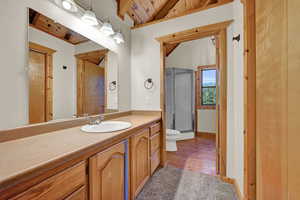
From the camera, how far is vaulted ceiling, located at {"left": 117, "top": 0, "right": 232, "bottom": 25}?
6.46ft

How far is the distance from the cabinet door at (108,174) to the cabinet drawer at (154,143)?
683 millimetres

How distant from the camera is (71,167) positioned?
25.7 inches

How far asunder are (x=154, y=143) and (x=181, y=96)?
1.96m

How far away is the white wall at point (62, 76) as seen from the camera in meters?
1.15

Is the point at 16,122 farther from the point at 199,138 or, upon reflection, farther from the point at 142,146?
the point at 199,138

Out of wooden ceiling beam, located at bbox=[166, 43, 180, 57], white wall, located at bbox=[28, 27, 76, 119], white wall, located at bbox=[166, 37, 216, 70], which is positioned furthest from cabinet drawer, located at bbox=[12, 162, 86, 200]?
white wall, located at bbox=[166, 37, 216, 70]

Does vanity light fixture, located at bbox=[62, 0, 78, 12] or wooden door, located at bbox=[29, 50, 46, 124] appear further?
vanity light fixture, located at bbox=[62, 0, 78, 12]

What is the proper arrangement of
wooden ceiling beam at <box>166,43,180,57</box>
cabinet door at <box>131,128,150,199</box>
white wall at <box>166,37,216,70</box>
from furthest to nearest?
white wall at <box>166,37,216,70</box>, wooden ceiling beam at <box>166,43,180,57</box>, cabinet door at <box>131,128,150,199</box>

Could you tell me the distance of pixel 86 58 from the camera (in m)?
1.51

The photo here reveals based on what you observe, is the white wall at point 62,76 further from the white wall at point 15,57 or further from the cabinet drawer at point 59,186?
the cabinet drawer at point 59,186

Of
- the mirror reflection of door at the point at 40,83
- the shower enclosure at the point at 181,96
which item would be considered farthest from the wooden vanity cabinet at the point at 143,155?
the shower enclosure at the point at 181,96

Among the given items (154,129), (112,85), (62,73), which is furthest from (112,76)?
(154,129)

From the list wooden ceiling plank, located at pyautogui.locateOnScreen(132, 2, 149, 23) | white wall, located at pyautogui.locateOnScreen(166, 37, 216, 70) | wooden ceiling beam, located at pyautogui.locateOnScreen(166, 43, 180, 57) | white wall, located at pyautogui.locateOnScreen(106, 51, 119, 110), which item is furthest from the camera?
white wall, located at pyautogui.locateOnScreen(166, 37, 216, 70)

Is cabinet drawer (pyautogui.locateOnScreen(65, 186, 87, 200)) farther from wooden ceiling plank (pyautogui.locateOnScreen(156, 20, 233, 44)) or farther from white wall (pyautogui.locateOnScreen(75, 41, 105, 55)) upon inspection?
wooden ceiling plank (pyautogui.locateOnScreen(156, 20, 233, 44))
